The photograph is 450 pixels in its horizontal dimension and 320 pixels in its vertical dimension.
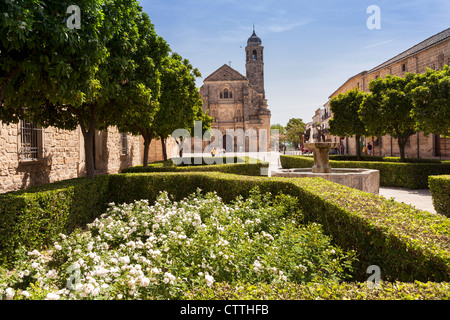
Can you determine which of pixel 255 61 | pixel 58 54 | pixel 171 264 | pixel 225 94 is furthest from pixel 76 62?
pixel 255 61

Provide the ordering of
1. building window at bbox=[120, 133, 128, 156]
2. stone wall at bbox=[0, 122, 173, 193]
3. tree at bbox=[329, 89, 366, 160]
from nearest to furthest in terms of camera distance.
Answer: stone wall at bbox=[0, 122, 173, 193], building window at bbox=[120, 133, 128, 156], tree at bbox=[329, 89, 366, 160]

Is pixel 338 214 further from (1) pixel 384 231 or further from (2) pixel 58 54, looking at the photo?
(2) pixel 58 54

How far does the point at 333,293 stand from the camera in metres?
2.00

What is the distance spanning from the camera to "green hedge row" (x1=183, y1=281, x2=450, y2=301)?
1.87 metres

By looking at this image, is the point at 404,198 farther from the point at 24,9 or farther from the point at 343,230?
the point at 24,9

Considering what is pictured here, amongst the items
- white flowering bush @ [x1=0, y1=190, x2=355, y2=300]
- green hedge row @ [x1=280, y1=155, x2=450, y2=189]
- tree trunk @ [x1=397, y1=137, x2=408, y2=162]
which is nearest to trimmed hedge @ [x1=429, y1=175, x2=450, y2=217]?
green hedge row @ [x1=280, y1=155, x2=450, y2=189]

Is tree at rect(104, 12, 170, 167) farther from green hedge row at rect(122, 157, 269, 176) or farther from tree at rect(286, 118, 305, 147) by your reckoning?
tree at rect(286, 118, 305, 147)

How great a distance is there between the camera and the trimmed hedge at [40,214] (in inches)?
163

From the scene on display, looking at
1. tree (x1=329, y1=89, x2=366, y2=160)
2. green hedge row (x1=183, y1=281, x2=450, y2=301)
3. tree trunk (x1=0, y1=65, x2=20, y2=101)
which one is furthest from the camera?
tree (x1=329, y1=89, x2=366, y2=160)

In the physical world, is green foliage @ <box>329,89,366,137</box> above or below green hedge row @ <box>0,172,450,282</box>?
above

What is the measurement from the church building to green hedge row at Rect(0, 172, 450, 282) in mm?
44771

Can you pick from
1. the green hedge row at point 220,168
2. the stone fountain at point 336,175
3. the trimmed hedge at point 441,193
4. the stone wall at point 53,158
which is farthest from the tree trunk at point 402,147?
the stone wall at point 53,158

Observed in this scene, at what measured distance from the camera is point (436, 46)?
22078 mm
